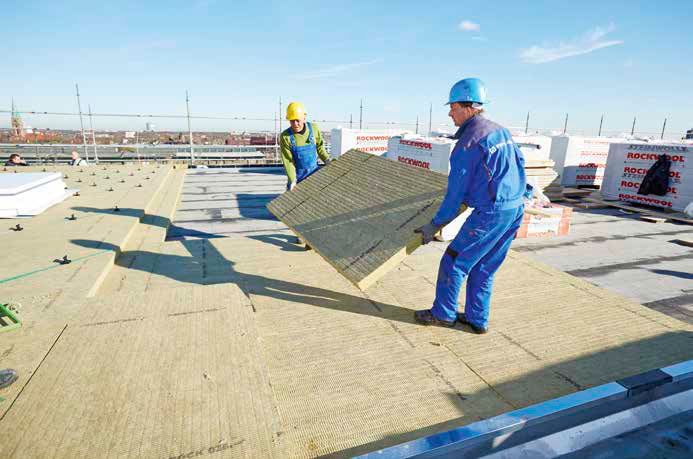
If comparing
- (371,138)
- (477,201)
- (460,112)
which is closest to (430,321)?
(477,201)

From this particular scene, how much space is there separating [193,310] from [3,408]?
1057 millimetres

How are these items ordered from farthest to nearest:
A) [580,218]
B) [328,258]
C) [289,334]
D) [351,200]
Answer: [580,218]
[351,200]
[328,258]
[289,334]

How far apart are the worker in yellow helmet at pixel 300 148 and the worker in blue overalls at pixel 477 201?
254cm

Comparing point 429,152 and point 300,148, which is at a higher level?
point 300,148

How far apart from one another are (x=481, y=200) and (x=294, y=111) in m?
2.93

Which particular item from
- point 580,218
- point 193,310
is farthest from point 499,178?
point 580,218

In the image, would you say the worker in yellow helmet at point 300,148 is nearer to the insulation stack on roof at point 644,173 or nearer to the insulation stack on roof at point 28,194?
the insulation stack on roof at point 28,194

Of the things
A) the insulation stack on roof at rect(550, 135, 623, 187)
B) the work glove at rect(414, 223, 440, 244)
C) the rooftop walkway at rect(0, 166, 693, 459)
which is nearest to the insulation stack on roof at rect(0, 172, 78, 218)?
the rooftop walkway at rect(0, 166, 693, 459)

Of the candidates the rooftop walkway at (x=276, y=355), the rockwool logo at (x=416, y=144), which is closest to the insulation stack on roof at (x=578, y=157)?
the rockwool logo at (x=416, y=144)

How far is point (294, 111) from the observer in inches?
182

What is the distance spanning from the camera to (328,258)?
2.94 meters

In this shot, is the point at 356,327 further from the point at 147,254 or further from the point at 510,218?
the point at 147,254

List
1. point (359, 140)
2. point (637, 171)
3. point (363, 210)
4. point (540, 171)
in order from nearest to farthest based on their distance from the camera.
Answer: point (363, 210) < point (540, 171) < point (637, 171) < point (359, 140)

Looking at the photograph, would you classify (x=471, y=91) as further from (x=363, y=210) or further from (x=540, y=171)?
(x=540, y=171)
